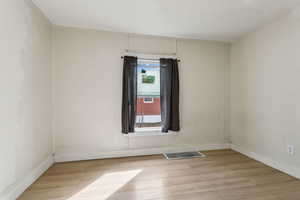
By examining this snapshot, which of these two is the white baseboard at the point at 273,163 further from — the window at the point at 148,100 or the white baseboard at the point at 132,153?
the window at the point at 148,100

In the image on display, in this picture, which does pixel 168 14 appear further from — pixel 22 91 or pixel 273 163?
pixel 273 163

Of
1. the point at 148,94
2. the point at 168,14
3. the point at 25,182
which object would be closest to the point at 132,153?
the point at 148,94

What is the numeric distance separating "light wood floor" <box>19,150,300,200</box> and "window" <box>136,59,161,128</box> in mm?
810

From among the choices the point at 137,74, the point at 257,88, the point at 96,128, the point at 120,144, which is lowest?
the point at 120,144

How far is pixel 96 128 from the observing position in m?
3.00

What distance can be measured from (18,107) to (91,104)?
120cm

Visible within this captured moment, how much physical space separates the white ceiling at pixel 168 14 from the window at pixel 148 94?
67 centimetres

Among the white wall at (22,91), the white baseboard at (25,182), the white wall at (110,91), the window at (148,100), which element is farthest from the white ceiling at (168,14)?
the white baseboard at (25,182)

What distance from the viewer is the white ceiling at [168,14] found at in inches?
85.5

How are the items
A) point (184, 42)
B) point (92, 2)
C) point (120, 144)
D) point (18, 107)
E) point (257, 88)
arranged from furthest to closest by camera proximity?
1. point (184, 42)
2. point (120, 144)
3. point (257, 88)
4. point (92, 2)
5. point (18, 107)

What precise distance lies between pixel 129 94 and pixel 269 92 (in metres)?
2.42

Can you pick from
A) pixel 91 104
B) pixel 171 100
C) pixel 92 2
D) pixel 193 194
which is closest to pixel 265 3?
pixel 171 100

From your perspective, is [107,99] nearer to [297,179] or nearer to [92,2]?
[92,2]

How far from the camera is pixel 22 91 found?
76.0 inches
